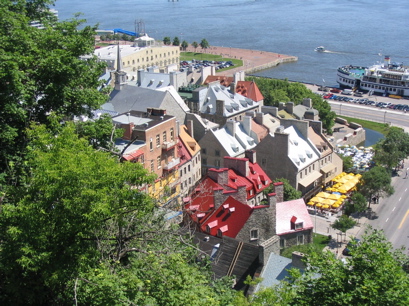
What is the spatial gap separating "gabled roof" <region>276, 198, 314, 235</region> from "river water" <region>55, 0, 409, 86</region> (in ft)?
241

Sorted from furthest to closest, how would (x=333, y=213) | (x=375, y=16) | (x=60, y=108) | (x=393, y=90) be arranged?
1. (x=375, y=16)
2. (x=393, y=90)
3. (x=333, y=213)
4. (x=60, y=108)

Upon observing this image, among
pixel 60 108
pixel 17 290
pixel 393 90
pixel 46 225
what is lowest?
pixel 393 90

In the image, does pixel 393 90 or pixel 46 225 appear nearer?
pixel 46 225

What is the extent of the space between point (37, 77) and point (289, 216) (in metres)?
18.3

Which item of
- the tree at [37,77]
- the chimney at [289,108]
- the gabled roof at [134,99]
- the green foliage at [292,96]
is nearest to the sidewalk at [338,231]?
the gabled roof at [134,99]

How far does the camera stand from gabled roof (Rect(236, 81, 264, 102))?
197ft

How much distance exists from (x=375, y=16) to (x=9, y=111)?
177809 millimetres

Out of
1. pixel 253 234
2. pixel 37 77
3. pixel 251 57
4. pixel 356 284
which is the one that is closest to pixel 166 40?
pixel 251 57

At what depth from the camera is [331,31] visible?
154m

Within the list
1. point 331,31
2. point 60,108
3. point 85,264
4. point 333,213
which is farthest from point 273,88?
point 331,31

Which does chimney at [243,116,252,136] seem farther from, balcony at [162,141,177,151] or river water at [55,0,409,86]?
river water at [55,0,409,86]

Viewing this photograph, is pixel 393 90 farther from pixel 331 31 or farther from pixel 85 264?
pixel 85 264

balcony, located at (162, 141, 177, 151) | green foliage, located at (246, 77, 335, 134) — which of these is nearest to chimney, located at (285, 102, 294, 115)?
Answer: green foliage, located at (246, 77, 335, 134)

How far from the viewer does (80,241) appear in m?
13.0
